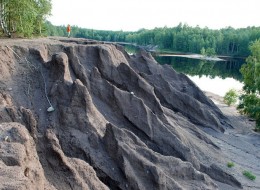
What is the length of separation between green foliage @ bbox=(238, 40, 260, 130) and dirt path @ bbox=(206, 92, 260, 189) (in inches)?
61.5

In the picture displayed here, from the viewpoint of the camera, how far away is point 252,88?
39906 mm

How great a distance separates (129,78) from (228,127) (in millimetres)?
14164

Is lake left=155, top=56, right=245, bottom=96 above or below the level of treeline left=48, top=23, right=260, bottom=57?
below

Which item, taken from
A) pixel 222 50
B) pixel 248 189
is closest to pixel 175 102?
pixel 248 189

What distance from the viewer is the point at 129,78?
24.8 metres

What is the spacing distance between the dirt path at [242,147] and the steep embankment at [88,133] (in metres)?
1.31

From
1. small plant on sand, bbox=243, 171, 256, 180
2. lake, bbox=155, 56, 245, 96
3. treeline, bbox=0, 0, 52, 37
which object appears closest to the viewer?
small plant on sand, bbox=243, 171, 256, 180

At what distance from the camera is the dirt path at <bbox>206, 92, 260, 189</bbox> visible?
2180 centimetres

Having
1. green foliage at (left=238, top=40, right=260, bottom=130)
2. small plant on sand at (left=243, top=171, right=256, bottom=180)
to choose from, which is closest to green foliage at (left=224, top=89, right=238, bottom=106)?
green foliage at (left=238, top=40, right=260, bottom=130)

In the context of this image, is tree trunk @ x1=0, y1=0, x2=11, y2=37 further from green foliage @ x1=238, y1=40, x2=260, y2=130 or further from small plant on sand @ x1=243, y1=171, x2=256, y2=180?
green foliage @ x1=238, y1=40, x2=260, y2=130

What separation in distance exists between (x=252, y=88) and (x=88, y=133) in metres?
28.3

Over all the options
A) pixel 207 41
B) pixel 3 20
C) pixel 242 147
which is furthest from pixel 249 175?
pixel 207 41

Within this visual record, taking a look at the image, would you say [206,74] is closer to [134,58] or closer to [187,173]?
[134,58]

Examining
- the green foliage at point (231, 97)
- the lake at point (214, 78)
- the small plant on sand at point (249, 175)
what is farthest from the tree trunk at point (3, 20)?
the lake at point (214, 78)
